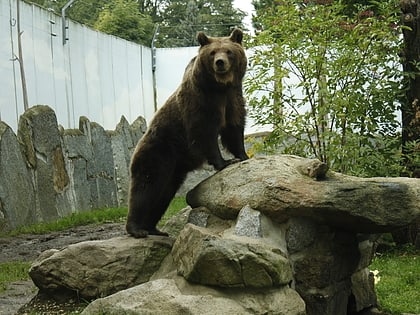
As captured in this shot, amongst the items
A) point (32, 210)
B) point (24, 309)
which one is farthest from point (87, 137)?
point (24, 309)

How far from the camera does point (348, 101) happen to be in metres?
8.21

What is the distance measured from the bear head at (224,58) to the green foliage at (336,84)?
9.25 feet

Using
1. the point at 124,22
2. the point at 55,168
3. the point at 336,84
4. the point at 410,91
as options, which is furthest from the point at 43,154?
the point at 124,22

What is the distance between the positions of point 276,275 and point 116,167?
1136 centimetres

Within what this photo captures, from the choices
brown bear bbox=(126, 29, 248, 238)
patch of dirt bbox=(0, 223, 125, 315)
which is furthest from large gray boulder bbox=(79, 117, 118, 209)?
brown bear bbox=(126, 29, 248, 238)

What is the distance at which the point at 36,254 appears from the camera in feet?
29.7

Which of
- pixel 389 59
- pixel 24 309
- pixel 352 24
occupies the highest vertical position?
pixel 352 24

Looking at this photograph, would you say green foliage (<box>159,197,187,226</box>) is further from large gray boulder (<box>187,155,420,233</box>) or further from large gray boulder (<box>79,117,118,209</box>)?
large gray boulder (<box>187,155,420,233</box>)

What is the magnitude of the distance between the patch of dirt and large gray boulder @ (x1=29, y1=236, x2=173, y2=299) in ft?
0.43

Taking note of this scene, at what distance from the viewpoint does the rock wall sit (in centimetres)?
1088

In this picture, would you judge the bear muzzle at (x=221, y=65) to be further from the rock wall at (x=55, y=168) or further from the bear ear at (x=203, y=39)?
the rock wall at (x=55, y=168)

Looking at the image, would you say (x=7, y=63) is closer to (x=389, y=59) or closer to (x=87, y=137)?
(x=87, y=137)

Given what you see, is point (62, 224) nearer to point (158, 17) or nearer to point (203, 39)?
point (203, 39)

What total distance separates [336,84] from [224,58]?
11.9 ft
